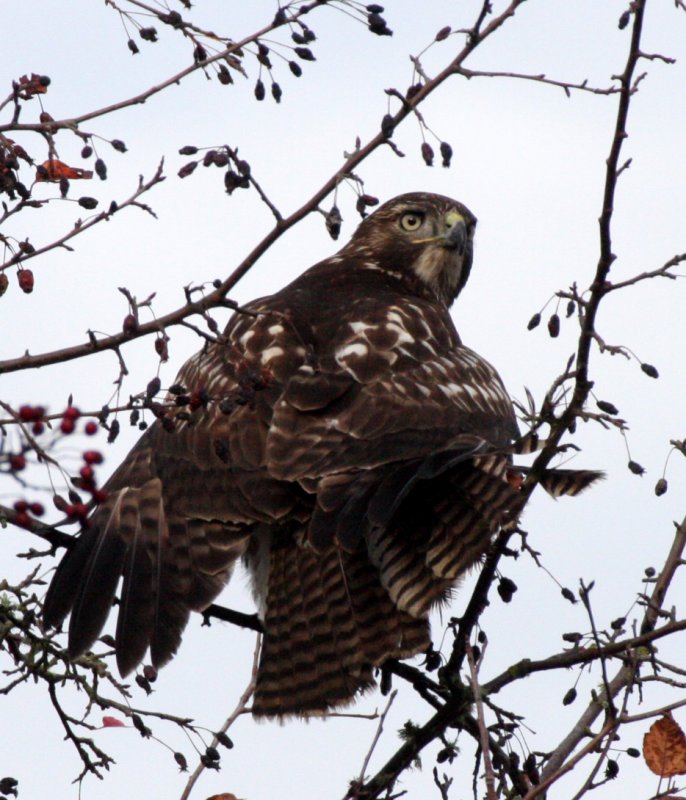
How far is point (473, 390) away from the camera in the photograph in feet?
16.3

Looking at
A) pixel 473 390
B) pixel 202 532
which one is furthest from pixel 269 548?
pixel 473 390

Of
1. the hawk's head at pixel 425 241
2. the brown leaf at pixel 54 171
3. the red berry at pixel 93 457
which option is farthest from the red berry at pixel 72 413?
the hawk's head at pixel 425 241

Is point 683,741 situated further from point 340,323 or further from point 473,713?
point 340,323

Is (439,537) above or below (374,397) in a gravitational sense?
below

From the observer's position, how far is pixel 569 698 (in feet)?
11.8

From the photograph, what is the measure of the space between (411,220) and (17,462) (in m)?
5.36

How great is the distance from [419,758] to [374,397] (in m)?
1.24

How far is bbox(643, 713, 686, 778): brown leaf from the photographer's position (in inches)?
132

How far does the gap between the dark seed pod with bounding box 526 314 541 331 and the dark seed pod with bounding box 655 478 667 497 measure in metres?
0.54

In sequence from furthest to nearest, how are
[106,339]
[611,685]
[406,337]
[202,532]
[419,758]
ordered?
[406,337]
[202,532]
[419,758]
[611,685]
[106,339]

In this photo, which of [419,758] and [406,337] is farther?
[406,337]

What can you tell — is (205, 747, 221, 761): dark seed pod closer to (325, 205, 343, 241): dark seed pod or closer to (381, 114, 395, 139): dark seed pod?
(325, 205, 343, 241): dark seed pod

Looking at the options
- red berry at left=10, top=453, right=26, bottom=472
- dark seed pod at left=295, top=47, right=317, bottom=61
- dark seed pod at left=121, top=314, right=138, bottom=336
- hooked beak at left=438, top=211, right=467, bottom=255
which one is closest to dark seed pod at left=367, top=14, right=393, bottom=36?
dark seed pod at left=295, top=47, right=317, bottom=61

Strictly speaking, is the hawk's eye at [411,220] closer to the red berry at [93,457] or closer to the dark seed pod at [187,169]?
the dark seed pod at [187,169]
